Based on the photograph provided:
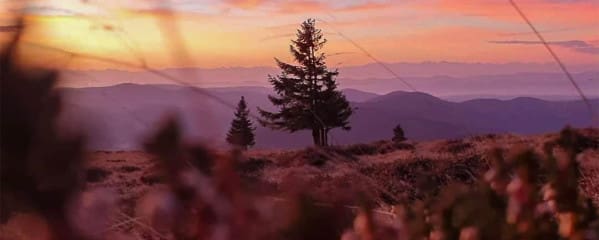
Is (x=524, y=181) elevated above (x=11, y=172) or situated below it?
below

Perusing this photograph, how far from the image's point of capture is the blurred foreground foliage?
702 mm

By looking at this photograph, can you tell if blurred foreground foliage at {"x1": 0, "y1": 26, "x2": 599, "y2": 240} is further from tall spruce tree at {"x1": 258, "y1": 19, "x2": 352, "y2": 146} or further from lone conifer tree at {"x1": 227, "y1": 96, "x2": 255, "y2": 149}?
tall spruce tree at {"x1": 258, "y1": 19, "x2": 352, "y2": 146}

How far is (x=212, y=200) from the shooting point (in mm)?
1038

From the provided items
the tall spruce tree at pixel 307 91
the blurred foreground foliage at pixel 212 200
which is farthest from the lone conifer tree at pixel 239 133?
the tall spruce tree at pixel 307 91

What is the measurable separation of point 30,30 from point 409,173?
19.5 metres

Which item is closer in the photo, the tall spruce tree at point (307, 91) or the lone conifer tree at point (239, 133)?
the lone conifer tree at point (239, 133)

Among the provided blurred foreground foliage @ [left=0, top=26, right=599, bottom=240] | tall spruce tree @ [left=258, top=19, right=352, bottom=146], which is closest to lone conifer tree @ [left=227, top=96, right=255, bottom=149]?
blurred foreground foliage @ [left=0, top=26, right=599, bottom=240]

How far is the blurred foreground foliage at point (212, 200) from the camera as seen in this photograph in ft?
2.30

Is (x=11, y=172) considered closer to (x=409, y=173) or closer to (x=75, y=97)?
(x=75, y=97)

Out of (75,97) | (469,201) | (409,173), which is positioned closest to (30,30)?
(75,97)

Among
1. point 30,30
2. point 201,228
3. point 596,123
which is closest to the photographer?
point 30,30

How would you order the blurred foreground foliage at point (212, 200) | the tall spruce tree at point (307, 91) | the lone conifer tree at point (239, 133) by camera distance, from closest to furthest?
the blurred foreground foliage at point (212, 200), the lone conifer tree at point (239, 133), the tall spruce tree at point (307, 91)

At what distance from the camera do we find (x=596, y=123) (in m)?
3.04

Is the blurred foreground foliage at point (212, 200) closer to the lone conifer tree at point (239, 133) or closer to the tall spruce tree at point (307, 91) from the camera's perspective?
the lone conifer tree at point (239, 133)
